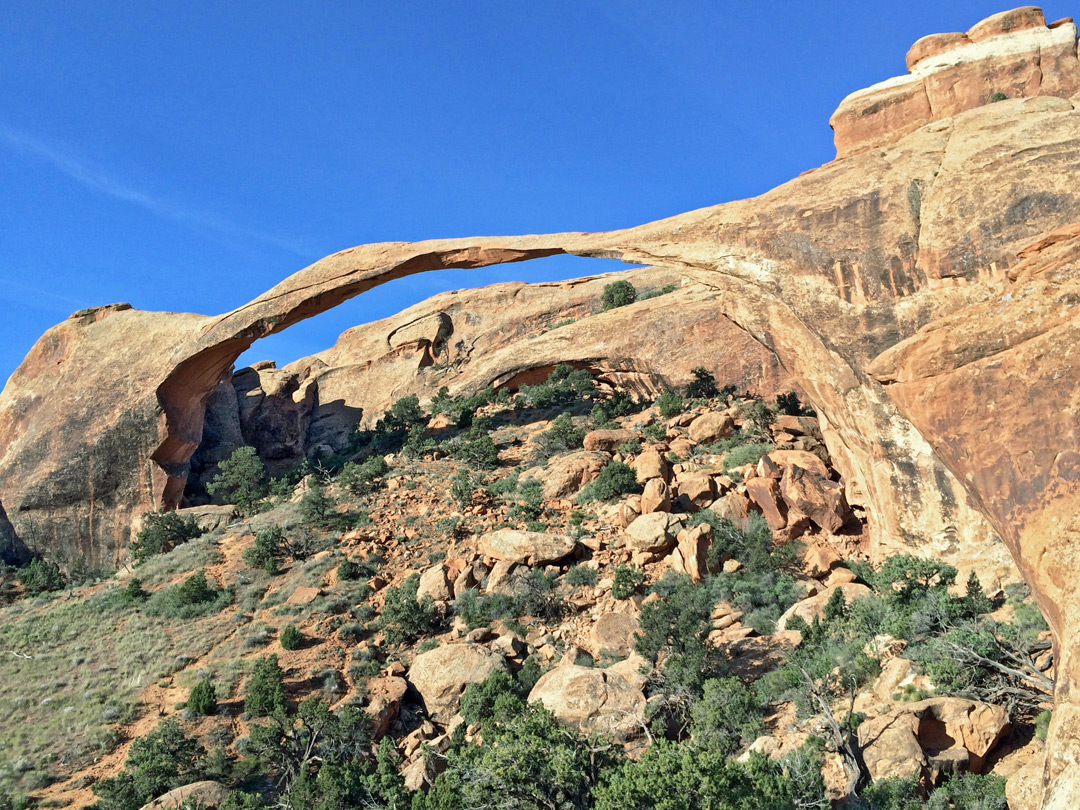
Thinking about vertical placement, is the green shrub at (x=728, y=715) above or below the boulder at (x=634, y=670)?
below

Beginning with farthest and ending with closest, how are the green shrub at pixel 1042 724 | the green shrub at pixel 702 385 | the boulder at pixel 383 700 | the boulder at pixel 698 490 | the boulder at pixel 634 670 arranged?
the green shrub at pixel 702 385 < the boulder at pixel 698 490 < the boulder at pixel 383 700 < the boulder at pixel 634 670 < the green shrub at pixel 1042 724

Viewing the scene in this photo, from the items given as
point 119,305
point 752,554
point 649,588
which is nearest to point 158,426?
point 119,305

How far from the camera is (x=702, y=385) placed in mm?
27531

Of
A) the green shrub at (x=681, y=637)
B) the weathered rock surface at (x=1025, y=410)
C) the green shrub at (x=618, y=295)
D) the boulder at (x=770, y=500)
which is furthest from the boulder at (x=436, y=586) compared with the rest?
the green shrub at (x=618, y=295)

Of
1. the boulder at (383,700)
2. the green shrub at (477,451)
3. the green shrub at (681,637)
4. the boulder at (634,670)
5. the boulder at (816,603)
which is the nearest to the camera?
the green shrub at (681,637)

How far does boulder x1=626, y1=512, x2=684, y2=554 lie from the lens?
19.1m

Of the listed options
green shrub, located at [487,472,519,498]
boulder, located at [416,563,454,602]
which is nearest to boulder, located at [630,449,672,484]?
green shrub, located at [487,472,519,498]

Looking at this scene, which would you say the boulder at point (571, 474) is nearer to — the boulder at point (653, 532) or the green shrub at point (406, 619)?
the boulder at point (653, 532)

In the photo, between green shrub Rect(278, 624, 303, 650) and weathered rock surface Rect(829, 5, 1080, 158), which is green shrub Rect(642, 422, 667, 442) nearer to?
weathered rock surface Rect(829, 5, 1080, 158)

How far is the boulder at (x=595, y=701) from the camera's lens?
13.3 m

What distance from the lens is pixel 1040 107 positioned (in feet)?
44.1

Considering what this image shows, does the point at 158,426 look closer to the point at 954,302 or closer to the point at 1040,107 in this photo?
the point at 954,302

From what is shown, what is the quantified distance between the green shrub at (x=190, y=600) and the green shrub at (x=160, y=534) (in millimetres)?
4311

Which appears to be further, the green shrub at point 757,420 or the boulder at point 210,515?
the boulder at point 210,515
